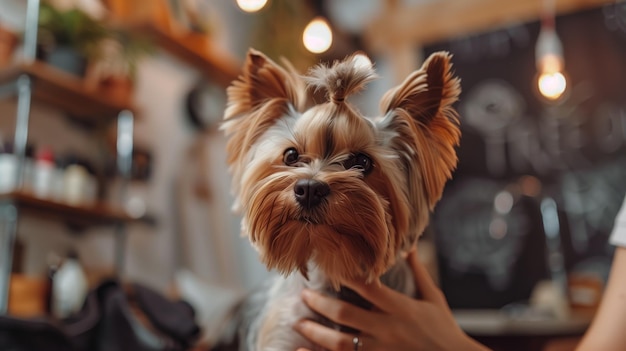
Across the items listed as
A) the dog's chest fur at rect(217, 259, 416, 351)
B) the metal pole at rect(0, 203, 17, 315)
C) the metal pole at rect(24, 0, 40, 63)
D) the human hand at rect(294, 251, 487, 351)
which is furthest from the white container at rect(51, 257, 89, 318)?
the human hand at rect(294, 251, 487, 351)

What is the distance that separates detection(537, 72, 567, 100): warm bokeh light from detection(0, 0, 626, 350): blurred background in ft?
0.05

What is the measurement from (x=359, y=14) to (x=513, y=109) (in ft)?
5.69

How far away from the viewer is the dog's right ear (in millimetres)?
1387

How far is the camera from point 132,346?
6.38 ft

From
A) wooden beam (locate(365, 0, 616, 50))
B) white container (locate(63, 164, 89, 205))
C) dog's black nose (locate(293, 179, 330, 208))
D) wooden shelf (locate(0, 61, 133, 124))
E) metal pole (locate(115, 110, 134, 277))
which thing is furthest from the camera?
wooden beam (locate(365, 0, 616, 50))

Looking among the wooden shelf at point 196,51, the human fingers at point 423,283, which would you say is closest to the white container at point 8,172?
the wooden shelf at point 196,51

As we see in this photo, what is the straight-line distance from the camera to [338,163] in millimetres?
1264

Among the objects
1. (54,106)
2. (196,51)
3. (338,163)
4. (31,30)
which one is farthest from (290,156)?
(196,51)

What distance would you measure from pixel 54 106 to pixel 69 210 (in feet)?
1.95

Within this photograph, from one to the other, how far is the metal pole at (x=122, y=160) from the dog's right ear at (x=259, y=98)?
5.20 feet

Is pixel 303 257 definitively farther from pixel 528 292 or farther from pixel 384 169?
pixel 528 292

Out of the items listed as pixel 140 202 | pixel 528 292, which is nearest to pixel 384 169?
pixel 140 202

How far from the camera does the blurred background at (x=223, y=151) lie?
236cm

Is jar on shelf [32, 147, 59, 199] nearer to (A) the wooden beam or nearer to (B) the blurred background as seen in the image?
(B) the blurred background
